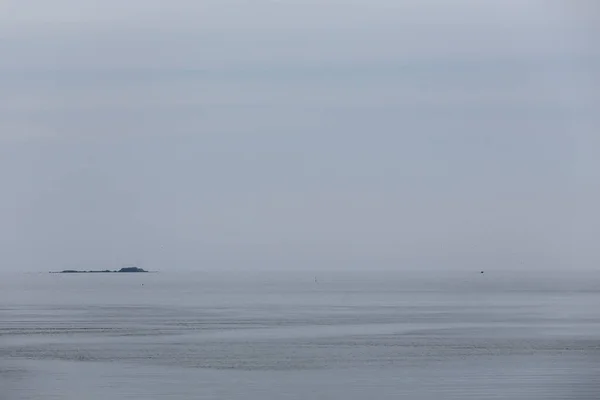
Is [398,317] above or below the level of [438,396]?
above

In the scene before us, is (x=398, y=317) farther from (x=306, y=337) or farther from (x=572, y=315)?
(x=306, y=337)

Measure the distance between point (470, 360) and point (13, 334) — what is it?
3001 cm

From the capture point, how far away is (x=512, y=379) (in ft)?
127

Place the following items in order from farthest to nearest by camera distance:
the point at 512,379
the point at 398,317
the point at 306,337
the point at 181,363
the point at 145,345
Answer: the point at 398,317 < the point at 306,337 < the point at 145,345 < the point at 181,363 < the point at 512,379

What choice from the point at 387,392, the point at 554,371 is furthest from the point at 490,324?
the point at 387,392

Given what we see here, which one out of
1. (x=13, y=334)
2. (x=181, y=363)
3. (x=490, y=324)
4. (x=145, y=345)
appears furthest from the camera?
(x=490, y=324)

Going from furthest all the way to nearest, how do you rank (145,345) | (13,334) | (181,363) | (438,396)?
(13,334), (145,345), (181,363), (438,396)

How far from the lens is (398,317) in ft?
272

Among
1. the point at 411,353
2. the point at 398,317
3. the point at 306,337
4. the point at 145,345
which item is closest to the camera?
the point at 411,353

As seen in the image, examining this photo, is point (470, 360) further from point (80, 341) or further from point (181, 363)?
point (80, 341)

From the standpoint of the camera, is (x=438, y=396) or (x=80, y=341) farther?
(x=80, y=341)

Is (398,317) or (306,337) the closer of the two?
(306,337)

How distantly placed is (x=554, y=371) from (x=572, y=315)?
155 ft

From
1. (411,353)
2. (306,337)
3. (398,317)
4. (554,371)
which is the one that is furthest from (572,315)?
(554,371)
